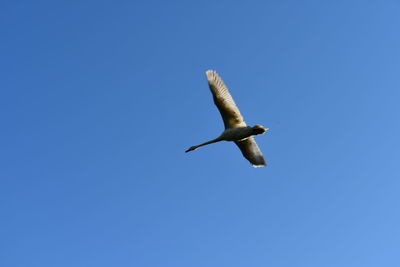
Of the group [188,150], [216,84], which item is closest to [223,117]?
[216,84]

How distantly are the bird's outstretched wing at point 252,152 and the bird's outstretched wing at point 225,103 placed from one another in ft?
4.05

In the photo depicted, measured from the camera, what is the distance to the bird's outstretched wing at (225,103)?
22250mm

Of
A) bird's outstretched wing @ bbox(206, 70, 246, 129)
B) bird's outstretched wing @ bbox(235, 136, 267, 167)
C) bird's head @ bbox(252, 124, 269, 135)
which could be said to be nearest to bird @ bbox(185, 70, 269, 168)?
bird's outstretched wing @ bbox(206, 70, 246, 129)

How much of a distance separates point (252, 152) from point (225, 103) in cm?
298

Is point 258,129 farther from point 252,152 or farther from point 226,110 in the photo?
point 252,152

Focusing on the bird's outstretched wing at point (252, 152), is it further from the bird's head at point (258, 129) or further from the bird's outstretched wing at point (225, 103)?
the bird's head at point (258, 129)

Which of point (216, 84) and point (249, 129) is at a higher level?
point (216, 84)

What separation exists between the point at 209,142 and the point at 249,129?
9.25 feet

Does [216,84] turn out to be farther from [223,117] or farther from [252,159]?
[252,159]

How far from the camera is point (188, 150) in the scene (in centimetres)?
2445

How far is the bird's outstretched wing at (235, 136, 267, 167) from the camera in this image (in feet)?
76.4

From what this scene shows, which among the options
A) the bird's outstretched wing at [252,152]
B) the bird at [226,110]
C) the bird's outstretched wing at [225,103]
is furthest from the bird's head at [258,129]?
the bird's outstretched wing at [252,152]

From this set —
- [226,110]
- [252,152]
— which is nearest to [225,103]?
[226,110]

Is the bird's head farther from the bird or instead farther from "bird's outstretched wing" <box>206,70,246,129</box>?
"bird's outstretched wing" <box>206,70,246,129</box>
